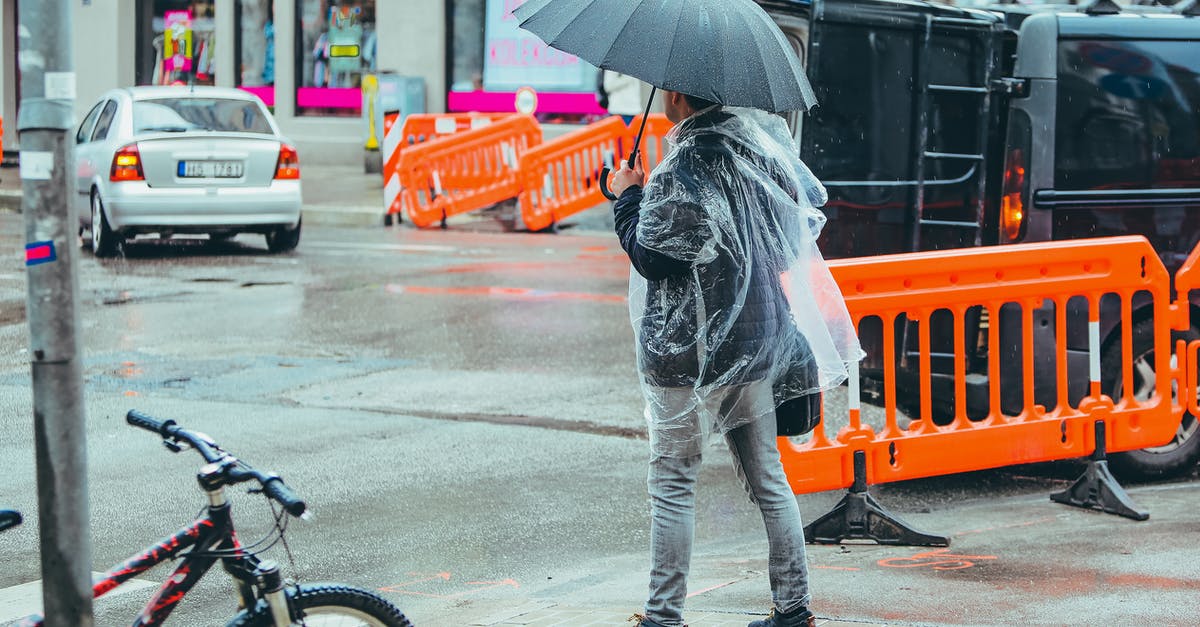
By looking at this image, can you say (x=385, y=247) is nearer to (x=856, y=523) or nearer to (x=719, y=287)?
(x=856, y=523)

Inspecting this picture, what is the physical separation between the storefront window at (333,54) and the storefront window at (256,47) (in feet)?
2.33

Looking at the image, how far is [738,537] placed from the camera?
20.5 feet

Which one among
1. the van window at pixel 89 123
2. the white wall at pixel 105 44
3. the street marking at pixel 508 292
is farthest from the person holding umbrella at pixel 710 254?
the white wall at pixel 105 44

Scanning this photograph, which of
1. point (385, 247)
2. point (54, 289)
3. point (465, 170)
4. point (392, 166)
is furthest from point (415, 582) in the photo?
point (392, 166)

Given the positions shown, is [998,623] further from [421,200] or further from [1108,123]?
[421,200]

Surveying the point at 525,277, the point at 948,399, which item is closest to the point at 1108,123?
the point at 948,399

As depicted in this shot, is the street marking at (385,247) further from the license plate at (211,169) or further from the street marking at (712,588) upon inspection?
the street marking at (712,588)

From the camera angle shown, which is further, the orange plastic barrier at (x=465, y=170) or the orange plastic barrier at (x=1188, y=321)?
the orange plastic barrier at (x=465, y=170)

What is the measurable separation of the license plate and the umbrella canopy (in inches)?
443

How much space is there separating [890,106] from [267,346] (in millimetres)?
4888

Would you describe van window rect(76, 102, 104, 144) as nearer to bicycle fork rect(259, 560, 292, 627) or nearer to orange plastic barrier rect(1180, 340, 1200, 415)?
orange plastic barrier rect(1180, 340, 1200, 415)

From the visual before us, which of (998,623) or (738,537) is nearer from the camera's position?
(998,623)

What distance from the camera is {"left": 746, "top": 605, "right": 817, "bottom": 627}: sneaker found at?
14.8ft

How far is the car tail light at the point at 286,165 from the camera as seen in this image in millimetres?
15609
